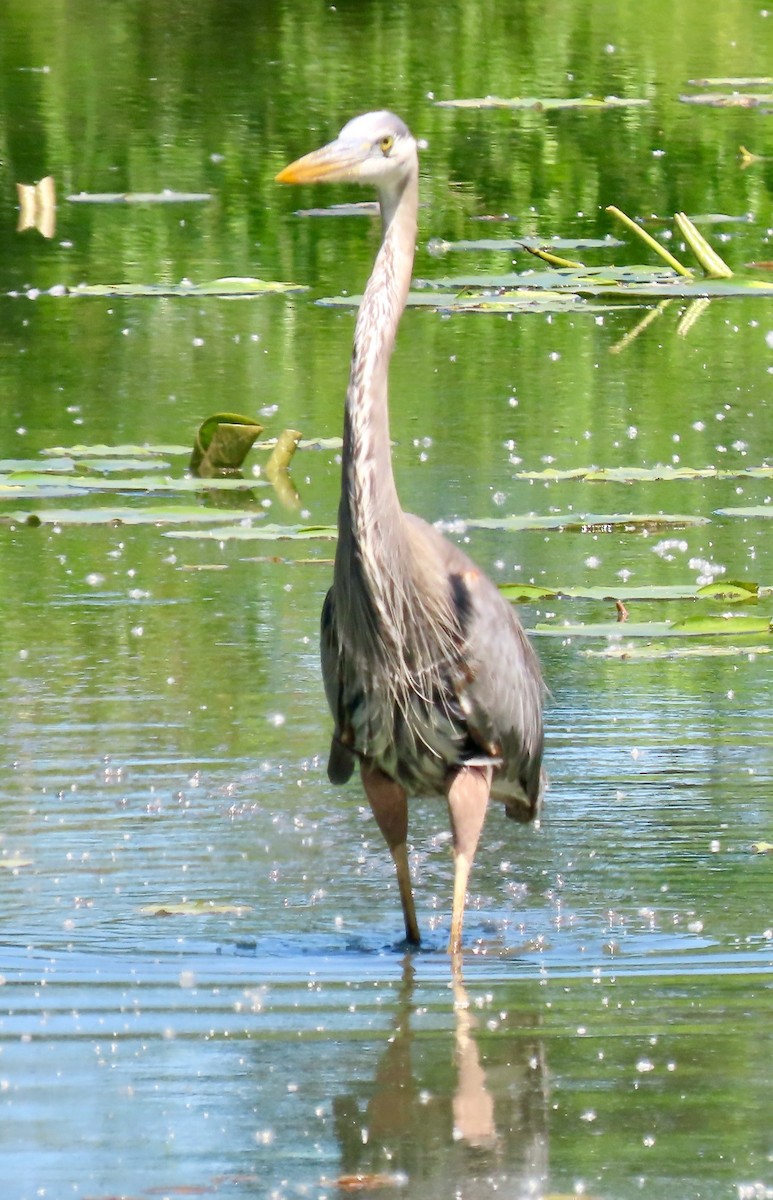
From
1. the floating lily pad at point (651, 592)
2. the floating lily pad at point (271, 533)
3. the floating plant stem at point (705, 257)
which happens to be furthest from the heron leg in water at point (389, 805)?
the floating plant stem at point (705, 257)

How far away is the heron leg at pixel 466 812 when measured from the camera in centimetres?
575

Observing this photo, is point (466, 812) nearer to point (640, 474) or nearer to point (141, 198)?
point (640, 474)

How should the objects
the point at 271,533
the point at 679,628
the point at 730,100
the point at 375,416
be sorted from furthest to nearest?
the point at 730,100
the point at 271,533
the point at 679,628
the point at 375,416

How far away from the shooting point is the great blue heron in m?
5.60

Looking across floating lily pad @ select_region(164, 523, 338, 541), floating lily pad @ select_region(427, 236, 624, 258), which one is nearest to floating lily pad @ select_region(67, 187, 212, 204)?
floating lily pad @ select_region(427, 236, 624, 258)

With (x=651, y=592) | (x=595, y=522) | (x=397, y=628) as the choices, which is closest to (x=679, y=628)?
(x=651, y=592)

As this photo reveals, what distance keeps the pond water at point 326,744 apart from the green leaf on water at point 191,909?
0.05ft

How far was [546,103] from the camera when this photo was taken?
766 inches

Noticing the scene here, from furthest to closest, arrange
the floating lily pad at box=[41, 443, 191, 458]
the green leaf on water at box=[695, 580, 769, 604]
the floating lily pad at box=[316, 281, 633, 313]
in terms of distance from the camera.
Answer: the floating lily pad at box=[316, 281, 633, 313]
the floating lily pad at box=[41, 443, 191, 458]
the green leaf on water at box=[695, 580, 769, 604]

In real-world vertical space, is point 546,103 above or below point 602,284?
above

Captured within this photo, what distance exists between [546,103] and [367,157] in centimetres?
1409

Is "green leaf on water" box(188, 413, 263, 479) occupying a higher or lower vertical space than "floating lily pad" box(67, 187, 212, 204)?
lower

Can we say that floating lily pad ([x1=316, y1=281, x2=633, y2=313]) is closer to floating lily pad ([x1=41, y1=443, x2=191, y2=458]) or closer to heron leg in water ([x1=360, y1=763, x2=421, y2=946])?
floating lily pad ([x1=41, y1=443, x2=191, y2=458])

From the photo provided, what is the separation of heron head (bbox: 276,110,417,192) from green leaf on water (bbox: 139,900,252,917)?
1.60 metres
